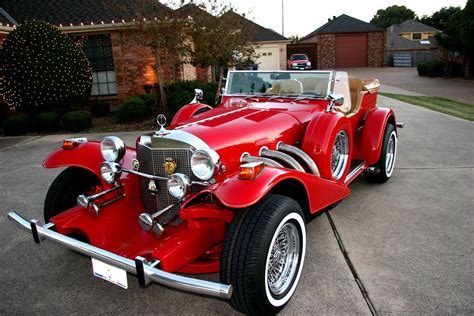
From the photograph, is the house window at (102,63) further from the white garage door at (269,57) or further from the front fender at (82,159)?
the white garage door at (269,57)

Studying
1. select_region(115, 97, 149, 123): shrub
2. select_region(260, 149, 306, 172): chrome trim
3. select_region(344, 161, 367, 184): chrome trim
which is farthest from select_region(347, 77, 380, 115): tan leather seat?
select_region(115, 97, 149, 123): shrub

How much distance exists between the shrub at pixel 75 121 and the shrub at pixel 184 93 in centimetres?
211

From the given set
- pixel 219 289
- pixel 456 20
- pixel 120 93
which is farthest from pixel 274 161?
pixel 456 20

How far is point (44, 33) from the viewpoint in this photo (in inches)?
370

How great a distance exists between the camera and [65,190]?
129 inches

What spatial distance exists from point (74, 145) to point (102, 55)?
31.5 feet

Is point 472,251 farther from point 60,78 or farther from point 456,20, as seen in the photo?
point 456,20

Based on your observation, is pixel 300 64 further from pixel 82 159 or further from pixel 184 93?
pixel 82 159

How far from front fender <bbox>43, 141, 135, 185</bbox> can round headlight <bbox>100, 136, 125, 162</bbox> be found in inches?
7.3

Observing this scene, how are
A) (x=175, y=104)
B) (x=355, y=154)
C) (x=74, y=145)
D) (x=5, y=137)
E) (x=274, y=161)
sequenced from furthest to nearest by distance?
(x=175, y=104), (x=5, y=137), (x=355, y=154), (x=74, y=145), (x=274, y=161)

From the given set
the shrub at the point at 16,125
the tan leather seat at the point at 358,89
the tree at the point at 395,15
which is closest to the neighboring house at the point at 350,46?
the shrub at the point at 16,125

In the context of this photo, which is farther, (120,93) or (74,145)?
(120,93)

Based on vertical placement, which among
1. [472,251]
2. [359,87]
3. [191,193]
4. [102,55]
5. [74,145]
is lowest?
[472,251]

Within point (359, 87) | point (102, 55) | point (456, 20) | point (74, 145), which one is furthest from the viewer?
point (456, 20)
